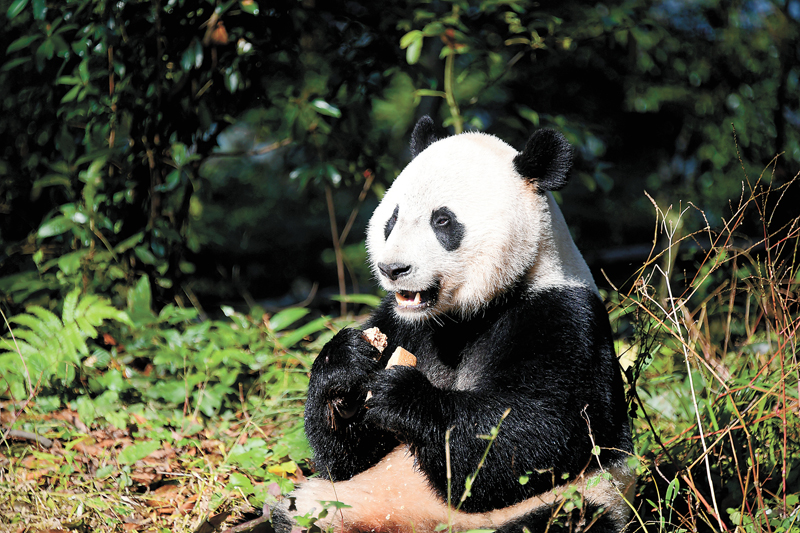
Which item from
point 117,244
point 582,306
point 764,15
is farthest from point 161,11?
point 764,15

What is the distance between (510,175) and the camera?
2.40 meters

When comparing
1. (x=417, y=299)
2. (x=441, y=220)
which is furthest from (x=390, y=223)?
(x=417, y=299)

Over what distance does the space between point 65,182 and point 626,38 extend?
14.4ft

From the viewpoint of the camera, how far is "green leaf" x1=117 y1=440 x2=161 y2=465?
296cm

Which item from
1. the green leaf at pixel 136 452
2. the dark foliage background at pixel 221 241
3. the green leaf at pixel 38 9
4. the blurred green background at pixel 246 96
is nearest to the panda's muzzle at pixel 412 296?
the dark foliage background at pixel 221 241

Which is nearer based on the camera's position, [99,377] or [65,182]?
[99,377]

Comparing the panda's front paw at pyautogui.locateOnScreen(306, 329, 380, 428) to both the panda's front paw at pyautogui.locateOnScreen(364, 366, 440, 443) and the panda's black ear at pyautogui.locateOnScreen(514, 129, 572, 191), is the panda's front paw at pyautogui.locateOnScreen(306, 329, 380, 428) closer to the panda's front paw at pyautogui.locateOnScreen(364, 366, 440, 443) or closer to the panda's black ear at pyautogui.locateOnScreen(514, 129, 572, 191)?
the panda's front paw at pyautogui.locateOnScreen(364, 366, 440, 443)

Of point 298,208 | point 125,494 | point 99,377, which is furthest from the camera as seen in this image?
point 298,208

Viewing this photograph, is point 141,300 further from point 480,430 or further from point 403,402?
point 480,430

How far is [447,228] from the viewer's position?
234 centimetres

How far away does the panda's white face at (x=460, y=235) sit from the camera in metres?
2.29

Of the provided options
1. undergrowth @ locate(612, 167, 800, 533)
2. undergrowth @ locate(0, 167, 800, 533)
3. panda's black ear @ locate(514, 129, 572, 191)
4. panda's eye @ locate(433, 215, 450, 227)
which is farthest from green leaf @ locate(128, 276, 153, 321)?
undergrowth @ locate(612, 167, 800, 533)

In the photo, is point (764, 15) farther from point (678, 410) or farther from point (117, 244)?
point (117, 244)

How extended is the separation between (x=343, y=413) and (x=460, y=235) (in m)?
0.78
